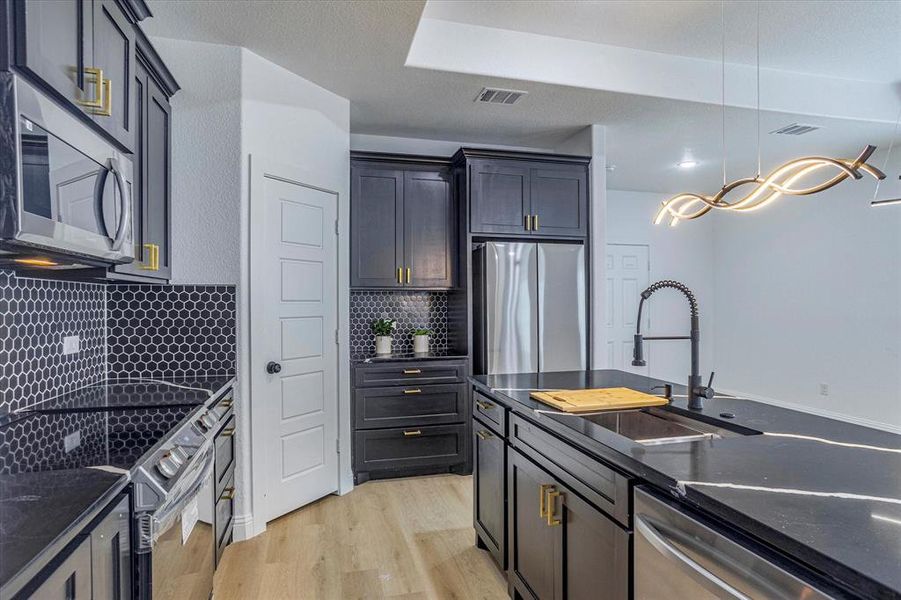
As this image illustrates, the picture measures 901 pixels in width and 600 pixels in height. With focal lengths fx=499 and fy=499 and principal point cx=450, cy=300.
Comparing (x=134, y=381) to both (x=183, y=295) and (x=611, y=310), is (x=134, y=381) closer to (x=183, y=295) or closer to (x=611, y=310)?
(x=183, y=295)

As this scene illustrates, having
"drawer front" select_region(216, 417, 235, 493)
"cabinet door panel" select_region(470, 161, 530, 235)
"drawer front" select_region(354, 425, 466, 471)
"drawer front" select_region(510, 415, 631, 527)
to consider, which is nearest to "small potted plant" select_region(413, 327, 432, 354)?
"drawer front" select_region(354, 425, 466, 471)

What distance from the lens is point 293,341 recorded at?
3.19 meters

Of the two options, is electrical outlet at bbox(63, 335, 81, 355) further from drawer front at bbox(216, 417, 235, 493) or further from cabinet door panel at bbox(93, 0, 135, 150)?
cabinet door panel at bbox(93, 0, 135, 150)

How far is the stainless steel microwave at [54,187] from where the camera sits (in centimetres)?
A: 122

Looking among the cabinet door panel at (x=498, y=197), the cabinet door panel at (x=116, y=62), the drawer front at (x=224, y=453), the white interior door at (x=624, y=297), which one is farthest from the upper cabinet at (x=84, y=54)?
the white interior door at (x=624, y=297)

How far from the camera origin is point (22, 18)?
1.29 metres

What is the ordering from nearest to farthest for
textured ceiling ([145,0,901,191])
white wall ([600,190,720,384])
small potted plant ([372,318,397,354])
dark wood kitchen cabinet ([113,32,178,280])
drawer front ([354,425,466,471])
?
dark wood kitchen cabinet ([113,32,178,280])
textured ceiling ([145,0,901,191])
drawer front ([354,425,466,471])
small potted plant ([372,318,397,354])
white wall ([600,190,720,384])

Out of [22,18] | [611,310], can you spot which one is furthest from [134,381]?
[611,310]

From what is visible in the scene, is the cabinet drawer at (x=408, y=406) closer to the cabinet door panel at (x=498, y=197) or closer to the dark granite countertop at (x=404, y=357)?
the dark granite countertop at (x=404, y=357)

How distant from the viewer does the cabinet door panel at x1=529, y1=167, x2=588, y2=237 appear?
13.5 ft

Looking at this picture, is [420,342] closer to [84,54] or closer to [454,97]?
[454,97]

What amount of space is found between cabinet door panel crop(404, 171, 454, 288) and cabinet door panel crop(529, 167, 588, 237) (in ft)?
2.36

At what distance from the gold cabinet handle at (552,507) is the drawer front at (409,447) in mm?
2165

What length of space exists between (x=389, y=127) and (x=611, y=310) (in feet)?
12.7
